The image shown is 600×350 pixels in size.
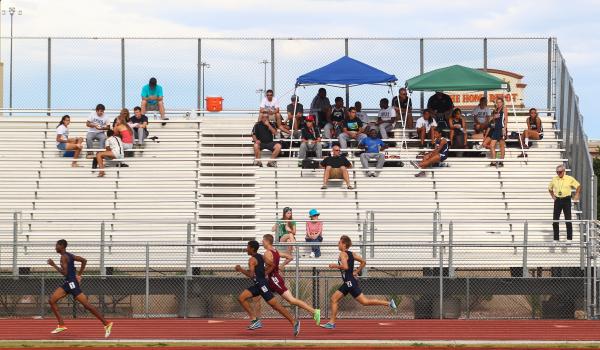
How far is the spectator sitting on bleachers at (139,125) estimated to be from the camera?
98.5 feet

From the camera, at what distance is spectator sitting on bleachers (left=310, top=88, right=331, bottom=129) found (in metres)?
30.6

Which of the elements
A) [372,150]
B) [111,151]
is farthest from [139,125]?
[372,150]

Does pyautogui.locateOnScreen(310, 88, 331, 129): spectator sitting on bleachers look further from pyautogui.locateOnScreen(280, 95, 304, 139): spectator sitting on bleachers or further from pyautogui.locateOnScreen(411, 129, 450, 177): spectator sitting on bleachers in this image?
pyautogui.locateOnScreen(411, 129, 450, 177): spectator sitting on bleachers

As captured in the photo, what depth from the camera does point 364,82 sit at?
3030 cm

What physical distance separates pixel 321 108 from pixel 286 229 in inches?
275

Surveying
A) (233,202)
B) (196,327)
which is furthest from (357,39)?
(196,327)

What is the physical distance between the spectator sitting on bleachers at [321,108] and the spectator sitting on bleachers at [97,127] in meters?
4.78

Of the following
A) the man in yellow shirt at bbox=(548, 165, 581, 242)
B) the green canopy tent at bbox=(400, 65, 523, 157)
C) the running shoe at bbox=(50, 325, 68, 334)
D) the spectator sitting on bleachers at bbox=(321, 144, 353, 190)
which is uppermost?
the green canopy tent at bbox=(400, 65, 523, 157)

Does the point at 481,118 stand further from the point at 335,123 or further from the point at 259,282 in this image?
the point at 259,282

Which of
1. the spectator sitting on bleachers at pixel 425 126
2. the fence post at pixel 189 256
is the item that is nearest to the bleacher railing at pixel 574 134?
the spectator sitting on bleachers at pixel 425 126

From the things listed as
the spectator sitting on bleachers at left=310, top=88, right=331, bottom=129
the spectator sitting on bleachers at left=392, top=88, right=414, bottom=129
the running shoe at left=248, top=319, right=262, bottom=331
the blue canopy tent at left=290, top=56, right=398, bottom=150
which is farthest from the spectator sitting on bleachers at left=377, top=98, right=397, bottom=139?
the running shoe at left=248, top=319, right=262, bottom=331

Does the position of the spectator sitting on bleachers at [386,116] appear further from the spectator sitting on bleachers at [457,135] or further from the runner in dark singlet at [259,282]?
the runner in dark singlet at [259,282]

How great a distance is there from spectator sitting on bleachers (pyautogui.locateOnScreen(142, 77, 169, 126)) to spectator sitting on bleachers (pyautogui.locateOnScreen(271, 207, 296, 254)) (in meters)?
7.44

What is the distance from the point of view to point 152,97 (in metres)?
31.5
